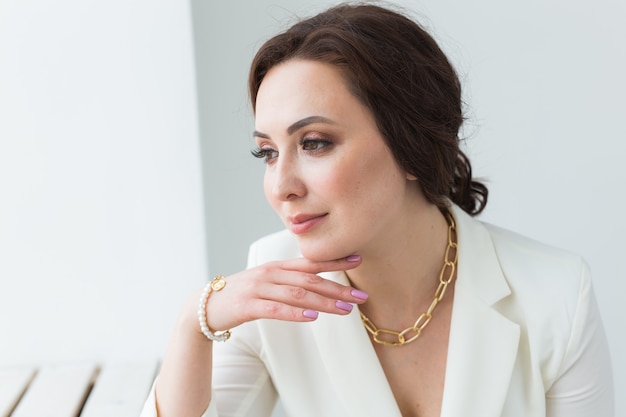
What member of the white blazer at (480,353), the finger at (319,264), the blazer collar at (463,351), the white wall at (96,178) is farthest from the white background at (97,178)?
the finger at (319,264)

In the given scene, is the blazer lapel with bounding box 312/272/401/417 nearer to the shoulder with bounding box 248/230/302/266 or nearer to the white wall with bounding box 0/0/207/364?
the shoulder with bounding box 248/230/302/266

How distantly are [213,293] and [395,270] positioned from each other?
0.39 m

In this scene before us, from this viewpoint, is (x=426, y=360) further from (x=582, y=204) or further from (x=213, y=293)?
(x=582, y=204)

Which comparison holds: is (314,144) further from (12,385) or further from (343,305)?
(12,385)

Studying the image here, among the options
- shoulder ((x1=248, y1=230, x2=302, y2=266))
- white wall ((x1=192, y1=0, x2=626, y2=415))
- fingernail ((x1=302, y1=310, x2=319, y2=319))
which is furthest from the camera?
white wall ((x1=192, y1=0, x2=626, y2=415))

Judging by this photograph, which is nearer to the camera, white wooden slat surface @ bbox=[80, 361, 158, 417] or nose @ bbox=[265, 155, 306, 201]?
nose @ bbox=[265, 155, 306, 201]

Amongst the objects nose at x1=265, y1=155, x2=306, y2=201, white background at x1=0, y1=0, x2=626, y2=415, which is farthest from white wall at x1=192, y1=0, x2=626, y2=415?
nose at x1=265, y1=155, x2=306, y2=201

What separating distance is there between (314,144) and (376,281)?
38cm

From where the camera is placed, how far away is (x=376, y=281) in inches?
75.2

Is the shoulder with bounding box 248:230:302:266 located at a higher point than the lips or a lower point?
lower

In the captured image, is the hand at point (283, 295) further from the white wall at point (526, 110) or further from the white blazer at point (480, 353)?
the white wall at point (526, 110)

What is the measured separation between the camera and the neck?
1.86 metres

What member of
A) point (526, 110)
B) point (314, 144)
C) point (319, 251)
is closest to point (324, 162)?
point (314, 144)

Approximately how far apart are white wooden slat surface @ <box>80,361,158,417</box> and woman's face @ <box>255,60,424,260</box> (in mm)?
814
